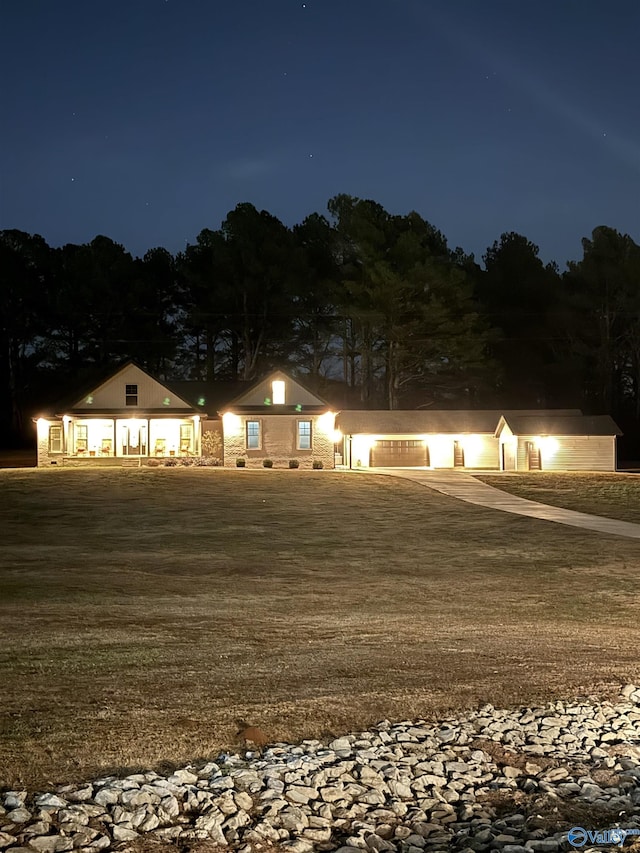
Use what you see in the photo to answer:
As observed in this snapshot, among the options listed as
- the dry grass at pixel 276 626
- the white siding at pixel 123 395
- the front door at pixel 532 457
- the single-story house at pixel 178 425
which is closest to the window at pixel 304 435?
the single-story house at pixel 178 425

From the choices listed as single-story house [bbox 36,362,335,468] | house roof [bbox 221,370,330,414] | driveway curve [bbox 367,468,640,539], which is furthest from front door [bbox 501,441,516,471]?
house roof [bbox 221,370,330,414]

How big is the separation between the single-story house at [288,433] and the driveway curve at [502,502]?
197 inches

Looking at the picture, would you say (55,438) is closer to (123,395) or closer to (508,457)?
(123,395)

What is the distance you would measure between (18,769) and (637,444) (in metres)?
58.5

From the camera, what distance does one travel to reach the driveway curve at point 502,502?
2422 cm

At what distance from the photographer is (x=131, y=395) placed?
46.4 metres

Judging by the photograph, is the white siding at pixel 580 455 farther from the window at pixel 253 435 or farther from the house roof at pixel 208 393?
the house roof at pixel 208 393

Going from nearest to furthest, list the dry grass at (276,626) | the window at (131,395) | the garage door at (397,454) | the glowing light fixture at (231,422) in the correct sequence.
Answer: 1. the dry grass at (276,626)
2. the glowing light fixture at (231,422)
3. the window at (131,395)
4. the garage door at (397,454)

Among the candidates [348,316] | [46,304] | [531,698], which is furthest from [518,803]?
[46,304]

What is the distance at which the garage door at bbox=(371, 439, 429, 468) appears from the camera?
47.8m

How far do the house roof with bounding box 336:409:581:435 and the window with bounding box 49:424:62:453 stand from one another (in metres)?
14.5

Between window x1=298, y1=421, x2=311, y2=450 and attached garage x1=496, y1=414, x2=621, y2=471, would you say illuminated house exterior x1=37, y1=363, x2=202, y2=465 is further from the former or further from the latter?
attached garage x1=496, y1=414, x2=621, y2=471

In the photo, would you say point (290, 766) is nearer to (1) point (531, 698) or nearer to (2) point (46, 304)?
(1) point (531, 698)

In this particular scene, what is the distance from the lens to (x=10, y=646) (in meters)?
9.30
